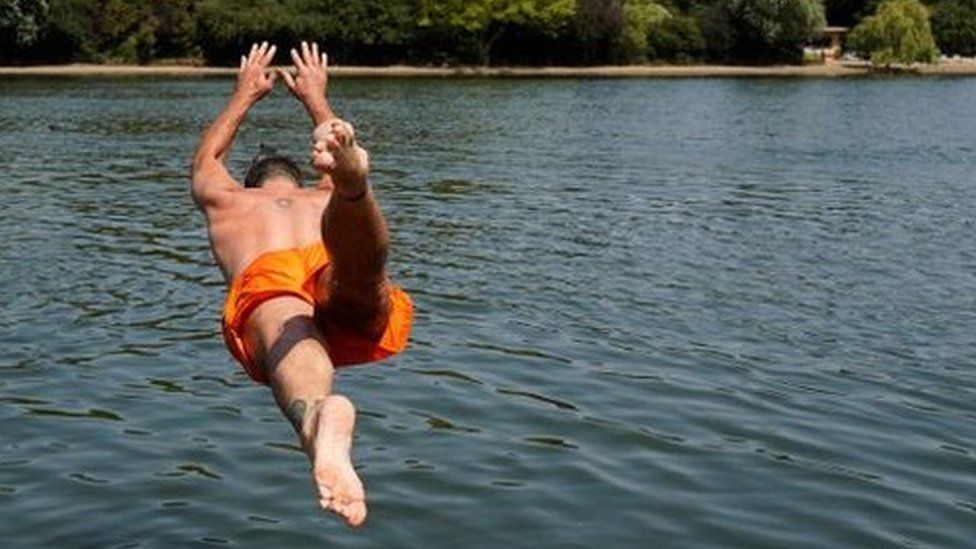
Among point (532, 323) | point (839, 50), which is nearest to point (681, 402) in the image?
point (532, 323)

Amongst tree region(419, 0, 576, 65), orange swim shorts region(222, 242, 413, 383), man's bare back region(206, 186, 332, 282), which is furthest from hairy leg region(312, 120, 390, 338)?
tree region(419, 0, 576, 65)

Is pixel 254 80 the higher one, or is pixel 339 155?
pixel 254 80

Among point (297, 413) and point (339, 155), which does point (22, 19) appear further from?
point (339, 155)

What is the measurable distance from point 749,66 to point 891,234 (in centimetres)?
9043

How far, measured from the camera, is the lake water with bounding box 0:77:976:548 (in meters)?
9.93

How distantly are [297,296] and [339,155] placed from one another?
1631 millimetres

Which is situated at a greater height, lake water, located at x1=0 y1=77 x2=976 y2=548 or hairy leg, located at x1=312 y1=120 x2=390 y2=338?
hairy leg, located at x1=312 y1=120 x2=390 y2=338

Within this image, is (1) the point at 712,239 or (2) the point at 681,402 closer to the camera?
(2) the point at 681,402

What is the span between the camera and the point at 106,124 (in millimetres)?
48000

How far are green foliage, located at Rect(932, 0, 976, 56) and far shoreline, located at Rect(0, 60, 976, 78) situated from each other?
623 inches

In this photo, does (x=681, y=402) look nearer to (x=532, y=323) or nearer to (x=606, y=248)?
(x=532, y=323)

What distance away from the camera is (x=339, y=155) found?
6.40 metres

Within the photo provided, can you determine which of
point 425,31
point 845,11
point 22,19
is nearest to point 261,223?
point 22,19

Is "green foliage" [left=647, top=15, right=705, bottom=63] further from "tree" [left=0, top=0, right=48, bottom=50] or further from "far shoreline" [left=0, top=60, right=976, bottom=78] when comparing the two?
"tree" [left=0, top=0, right=48, bottom=50]
